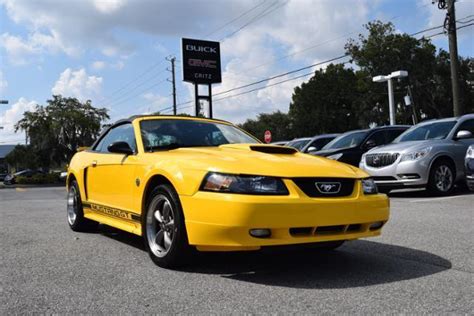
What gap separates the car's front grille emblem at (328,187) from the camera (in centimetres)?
396

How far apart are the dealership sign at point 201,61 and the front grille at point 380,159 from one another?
26879 mm

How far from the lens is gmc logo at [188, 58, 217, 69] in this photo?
3666 cm

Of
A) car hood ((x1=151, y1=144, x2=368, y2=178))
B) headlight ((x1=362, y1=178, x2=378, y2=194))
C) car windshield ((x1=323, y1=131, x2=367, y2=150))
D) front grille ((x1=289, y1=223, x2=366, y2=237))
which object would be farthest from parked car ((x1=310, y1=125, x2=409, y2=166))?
front grille ((x1=289, y1=223, x2=366, y2=237))

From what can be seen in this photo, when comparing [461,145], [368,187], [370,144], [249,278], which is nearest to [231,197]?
[249,278]

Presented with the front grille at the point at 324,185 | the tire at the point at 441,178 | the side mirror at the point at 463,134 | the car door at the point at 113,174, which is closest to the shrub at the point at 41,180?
the tire at the point at 441,178

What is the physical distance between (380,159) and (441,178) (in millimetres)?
1230

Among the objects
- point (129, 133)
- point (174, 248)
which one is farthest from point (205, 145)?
point (174, 248)

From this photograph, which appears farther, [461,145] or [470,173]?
[461,145]

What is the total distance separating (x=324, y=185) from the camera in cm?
399

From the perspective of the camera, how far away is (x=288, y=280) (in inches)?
153

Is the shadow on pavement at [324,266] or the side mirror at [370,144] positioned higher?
the side mirror at [370,144]

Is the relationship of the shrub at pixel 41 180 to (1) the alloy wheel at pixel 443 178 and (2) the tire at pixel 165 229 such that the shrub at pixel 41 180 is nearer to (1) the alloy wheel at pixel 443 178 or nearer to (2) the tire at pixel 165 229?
(1) the alloy wheel at pixel 443 178

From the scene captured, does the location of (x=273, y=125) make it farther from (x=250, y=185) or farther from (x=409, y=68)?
(x=250, y=185)

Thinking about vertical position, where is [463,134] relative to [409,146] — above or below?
above
